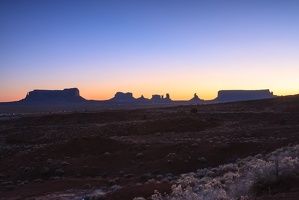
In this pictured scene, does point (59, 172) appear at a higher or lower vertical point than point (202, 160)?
lower

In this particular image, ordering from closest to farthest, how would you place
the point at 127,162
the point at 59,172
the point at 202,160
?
the point at 202,160, the point at 59,172, the point at 127,162

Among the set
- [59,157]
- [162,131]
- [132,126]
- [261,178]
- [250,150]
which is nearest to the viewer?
[261,178]

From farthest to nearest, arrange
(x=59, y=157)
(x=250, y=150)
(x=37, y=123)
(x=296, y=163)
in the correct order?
(x=37, y=123), (x=59, y=157), (x=250, y=150), (x=296, y=163)

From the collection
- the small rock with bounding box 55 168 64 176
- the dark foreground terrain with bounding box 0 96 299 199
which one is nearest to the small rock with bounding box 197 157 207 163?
the dark foreground terrain with bounding box 0 96 299 199

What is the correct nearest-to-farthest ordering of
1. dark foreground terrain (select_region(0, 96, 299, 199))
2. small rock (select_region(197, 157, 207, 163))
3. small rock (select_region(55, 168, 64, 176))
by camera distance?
dark foreground terrain (select_region(0, 96, 299, 199)) < small rock (select_region(197, 157, 207, 163)) < small rock (select_region(55, 168, 64, 176))

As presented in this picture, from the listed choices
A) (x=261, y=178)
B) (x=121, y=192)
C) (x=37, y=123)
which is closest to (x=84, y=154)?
(x=121, y=192)

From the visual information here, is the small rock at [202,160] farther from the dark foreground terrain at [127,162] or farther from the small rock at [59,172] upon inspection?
the small rock at [59,172]

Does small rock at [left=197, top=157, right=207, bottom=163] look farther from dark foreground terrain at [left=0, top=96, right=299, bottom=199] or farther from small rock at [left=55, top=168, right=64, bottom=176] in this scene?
small rock at [left=55, top=168, right=64, bottom=176]

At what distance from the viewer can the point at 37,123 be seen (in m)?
61.9

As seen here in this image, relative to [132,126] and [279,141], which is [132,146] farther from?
[132,126]

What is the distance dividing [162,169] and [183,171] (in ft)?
4.16

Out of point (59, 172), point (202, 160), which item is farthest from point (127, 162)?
point (202, 160)

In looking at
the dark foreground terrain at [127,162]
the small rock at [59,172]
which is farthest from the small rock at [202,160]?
the small rock at [59,172]

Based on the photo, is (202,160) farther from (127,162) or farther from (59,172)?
(59,172)
